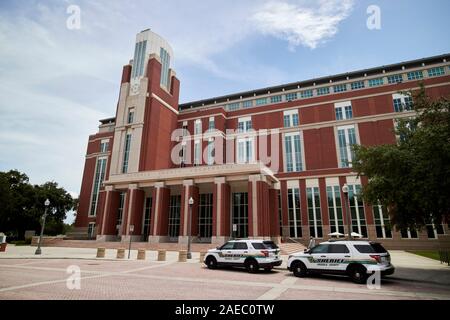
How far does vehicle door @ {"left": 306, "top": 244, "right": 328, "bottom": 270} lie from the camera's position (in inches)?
491

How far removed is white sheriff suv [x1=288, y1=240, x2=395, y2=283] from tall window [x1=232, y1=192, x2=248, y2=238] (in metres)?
25.2

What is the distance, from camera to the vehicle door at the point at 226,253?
15.5 metres

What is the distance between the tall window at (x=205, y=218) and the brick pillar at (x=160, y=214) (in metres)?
5.59

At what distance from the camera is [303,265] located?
13078 millimetres

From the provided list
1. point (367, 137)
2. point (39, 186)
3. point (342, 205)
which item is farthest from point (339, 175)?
point (39, 186)

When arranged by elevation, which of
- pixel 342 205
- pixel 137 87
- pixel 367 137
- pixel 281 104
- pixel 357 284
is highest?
pixel 137 87

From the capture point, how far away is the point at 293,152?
45281 millimetres

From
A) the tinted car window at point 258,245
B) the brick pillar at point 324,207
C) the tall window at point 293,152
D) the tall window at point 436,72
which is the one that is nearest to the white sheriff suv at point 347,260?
the tinted car window at point 258,245

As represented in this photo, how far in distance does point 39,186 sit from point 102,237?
31881mm

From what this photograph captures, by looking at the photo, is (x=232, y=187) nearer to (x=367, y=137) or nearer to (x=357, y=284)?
(x=367, y=137)

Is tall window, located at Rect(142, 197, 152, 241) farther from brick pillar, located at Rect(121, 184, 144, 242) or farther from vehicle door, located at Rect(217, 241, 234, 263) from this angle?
vehicle door, located at Rect(217, 241, 234, 263)

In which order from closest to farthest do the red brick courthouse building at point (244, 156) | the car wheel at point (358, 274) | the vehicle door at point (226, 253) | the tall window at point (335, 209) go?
1. the car wheel at point (358, 274)
2. the vehicle door at point (226, 253)
3. the red brick courthouse building at point (244, 156)
4. the tall window at point (335, 209)

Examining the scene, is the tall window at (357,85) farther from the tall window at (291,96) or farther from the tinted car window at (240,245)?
the tinted car window at (240,245)

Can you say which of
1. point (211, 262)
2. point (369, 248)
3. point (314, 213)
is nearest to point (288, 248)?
point (314, 213)
